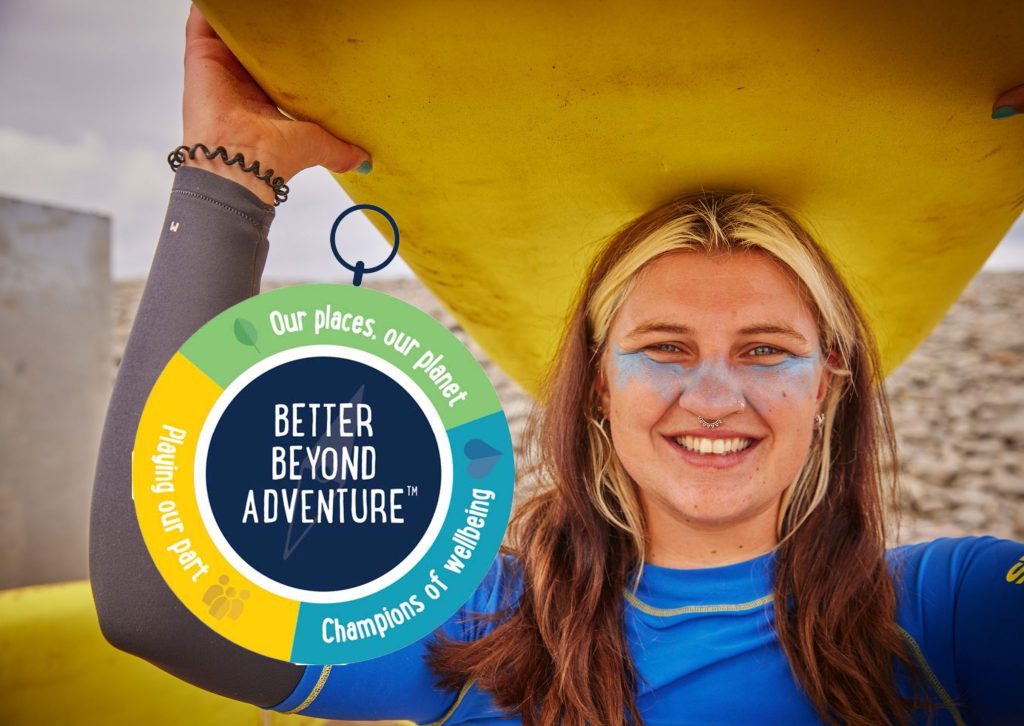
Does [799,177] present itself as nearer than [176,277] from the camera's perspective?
No

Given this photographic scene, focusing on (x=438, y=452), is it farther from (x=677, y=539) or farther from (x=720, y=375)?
(x=677, y=539)

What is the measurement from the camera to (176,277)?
3.59 feet

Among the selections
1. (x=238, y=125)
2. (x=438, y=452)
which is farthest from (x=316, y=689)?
(x=238, y=125)

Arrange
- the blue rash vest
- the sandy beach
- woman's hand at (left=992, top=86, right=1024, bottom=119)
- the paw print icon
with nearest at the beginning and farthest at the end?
the paw print icon < woman's hand at (left=992, top=86, right=1024, bottom=119) < the blue rash vest < the sandy beach

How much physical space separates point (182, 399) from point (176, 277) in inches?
10.6

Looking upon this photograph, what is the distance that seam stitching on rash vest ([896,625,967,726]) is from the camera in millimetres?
1140

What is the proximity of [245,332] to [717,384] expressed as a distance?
2.14ft

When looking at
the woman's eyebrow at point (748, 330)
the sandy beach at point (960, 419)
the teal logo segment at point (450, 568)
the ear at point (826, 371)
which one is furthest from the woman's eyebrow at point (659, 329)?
the sandy beach at point (960, 419)

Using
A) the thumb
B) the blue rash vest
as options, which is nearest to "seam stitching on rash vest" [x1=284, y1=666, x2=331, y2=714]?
the blue rash vest

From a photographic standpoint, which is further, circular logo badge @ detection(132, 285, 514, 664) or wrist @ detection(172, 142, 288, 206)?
wrist @ detection(172, 142, 288, 206)

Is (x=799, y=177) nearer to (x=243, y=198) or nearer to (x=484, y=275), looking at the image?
(x=484, y=275)

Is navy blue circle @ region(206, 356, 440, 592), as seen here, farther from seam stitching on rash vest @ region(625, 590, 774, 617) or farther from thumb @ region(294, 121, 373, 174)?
seam stitching on rash vest @ region(625, 590, 774, 617)

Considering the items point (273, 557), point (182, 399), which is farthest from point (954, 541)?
point (182, 399)

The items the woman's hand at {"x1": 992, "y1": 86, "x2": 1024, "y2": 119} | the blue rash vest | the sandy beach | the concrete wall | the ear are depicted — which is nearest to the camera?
the woman's hand at {"x1": 992, "y1": 86, "x2": 1024, "y2": 119}
